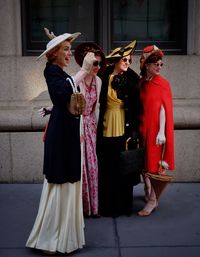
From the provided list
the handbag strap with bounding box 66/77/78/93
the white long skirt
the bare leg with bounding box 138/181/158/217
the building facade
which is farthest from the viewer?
the building facade

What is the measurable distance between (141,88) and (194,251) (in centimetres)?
177

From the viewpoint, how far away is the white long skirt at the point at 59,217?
4.27 m

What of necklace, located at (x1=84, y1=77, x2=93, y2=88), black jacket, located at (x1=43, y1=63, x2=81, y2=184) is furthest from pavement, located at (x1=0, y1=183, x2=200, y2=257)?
necklace, located at (x1=84, y1=77, x2=93, y2=88)

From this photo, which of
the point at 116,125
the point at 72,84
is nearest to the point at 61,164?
the point at 72,84

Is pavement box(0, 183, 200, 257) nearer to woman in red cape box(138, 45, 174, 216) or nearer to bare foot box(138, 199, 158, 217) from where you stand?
bare foot box(138, 199, 158, 217)

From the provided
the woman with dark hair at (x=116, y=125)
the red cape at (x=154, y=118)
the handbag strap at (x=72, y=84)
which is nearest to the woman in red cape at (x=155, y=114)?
the red cape at (x=154, y=118)

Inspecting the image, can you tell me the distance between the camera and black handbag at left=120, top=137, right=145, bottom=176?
4945mm

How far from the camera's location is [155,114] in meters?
5.14

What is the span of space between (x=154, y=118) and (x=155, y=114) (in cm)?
4

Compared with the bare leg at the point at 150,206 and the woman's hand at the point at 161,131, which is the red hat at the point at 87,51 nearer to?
the woman's hand at the point at 161,131

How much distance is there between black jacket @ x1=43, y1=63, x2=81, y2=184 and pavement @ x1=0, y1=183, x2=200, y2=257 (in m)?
→ 0.76

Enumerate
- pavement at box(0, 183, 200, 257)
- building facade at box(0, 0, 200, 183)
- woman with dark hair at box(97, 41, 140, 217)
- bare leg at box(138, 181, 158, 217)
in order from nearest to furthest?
pavement at box(0, 183, 200, 257) < woman with dark hair at box(97, 41, 140, 217) < bare leg at box(138, 181, 158, 217) < building facade at box(0, 0, 200, 183)

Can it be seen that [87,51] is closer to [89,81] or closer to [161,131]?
[89,81]

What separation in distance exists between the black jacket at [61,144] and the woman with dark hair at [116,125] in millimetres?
1003
